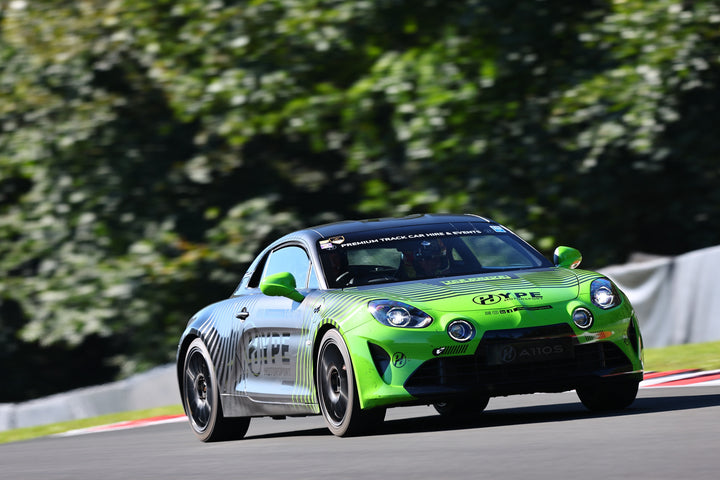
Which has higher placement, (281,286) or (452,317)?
(452,317)

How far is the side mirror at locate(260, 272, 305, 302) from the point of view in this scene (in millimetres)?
8734

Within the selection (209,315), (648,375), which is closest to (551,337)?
(209,315)

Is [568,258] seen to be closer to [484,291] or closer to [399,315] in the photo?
[484,291]

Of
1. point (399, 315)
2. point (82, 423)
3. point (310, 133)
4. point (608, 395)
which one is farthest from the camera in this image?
point (310, 133)

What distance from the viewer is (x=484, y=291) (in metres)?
8.08

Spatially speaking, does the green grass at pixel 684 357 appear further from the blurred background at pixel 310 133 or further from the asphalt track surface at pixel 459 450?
the blurred background at pixel 310 133

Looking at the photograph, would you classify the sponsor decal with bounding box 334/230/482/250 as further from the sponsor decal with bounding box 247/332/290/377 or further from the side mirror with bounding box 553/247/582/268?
the sponsor decal with bounding box 247/332/290/377

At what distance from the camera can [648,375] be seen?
11.7m

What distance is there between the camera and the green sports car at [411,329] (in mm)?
7836

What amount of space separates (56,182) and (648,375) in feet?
35.9

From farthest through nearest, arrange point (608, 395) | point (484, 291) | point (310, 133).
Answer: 1. point (310, 133)
2. point (608, 395)
3. point (484, 291)

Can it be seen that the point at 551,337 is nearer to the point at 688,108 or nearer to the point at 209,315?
the point at 209,315

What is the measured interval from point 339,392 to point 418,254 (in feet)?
3.98

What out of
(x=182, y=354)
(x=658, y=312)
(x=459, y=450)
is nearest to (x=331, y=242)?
(x=182, y=354)
